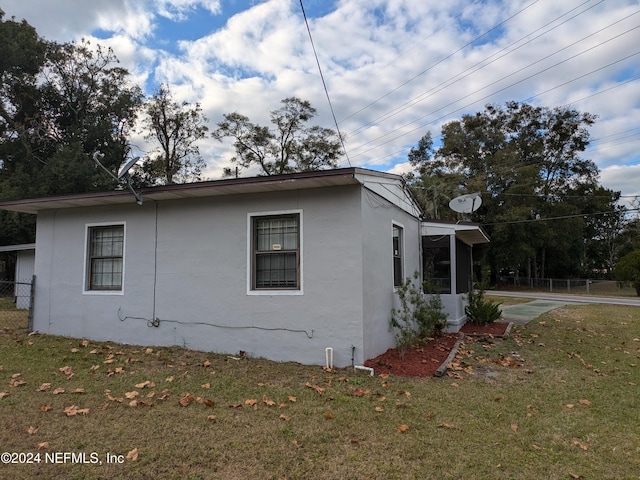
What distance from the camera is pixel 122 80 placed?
27344 millimetres

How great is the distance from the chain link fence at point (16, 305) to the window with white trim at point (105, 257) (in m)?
1.41

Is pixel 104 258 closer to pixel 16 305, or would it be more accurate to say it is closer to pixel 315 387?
pixel 315 387

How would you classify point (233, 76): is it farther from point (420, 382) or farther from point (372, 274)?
point (420, 382)

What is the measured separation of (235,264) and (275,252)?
0.72 metres

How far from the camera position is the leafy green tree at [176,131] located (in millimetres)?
29469

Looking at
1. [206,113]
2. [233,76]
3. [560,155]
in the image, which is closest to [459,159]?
[560,155]

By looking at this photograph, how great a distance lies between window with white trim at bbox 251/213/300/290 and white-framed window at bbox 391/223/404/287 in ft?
7.42

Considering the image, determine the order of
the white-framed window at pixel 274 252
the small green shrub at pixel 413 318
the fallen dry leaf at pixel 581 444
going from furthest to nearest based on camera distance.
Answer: the small green shrub at pixel 413 318 < the white-framed window at pixel 274 252 < the fallen dry leaf at pixel 581 444

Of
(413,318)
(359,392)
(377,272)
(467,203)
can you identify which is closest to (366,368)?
(359,392)

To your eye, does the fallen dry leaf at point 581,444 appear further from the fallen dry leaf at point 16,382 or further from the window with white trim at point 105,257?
the window with white trim at point 105,257

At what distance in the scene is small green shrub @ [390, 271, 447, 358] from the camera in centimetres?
711

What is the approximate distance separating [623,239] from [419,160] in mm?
25443

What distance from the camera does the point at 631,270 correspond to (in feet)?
88.7

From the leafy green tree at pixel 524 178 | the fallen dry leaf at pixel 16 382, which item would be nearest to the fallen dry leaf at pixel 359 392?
the fallen dry leaf at pixel 16 382
